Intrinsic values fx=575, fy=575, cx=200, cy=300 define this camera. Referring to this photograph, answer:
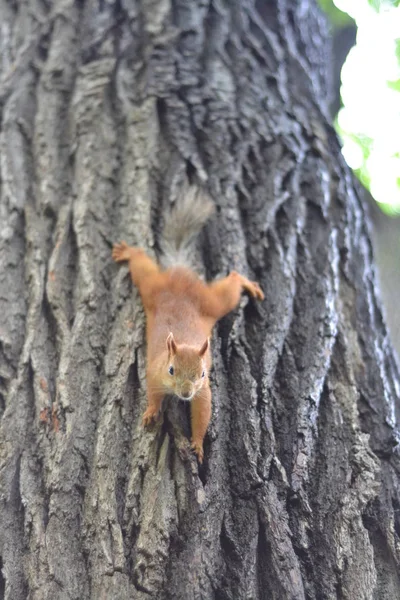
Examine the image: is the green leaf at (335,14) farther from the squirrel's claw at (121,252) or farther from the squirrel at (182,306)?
the squirrel's claw at (121,252)

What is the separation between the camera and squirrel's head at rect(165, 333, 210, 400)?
174 centimetres

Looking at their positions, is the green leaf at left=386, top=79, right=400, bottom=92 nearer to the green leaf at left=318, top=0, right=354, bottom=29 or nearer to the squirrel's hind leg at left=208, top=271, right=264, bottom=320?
the green leaf at left=318, top=0, right=354, bottom=29

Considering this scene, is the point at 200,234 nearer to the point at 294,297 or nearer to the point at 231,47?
the point at 294,297

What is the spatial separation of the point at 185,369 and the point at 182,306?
0.33m

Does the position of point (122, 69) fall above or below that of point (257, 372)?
above

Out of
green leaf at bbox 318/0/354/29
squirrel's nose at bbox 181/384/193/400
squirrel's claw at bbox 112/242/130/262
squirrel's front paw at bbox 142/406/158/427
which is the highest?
green leaf at bbox 318/0/354/29

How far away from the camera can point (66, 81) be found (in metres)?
2.61

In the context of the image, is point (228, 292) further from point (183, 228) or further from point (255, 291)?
point (183, 228)

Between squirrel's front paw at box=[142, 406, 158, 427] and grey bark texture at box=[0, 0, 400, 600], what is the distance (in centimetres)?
4

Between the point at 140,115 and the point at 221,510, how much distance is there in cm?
166

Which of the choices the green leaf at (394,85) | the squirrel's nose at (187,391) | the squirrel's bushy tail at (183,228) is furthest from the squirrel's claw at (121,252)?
the green leaf at (394,85)

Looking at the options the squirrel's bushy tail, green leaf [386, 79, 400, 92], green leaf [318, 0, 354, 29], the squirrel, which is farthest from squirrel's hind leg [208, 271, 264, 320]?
green leaf [318, 0, 354, 29]

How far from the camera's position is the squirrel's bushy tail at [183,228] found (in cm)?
213

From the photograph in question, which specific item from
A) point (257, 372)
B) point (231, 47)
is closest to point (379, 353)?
point (257, 372)
